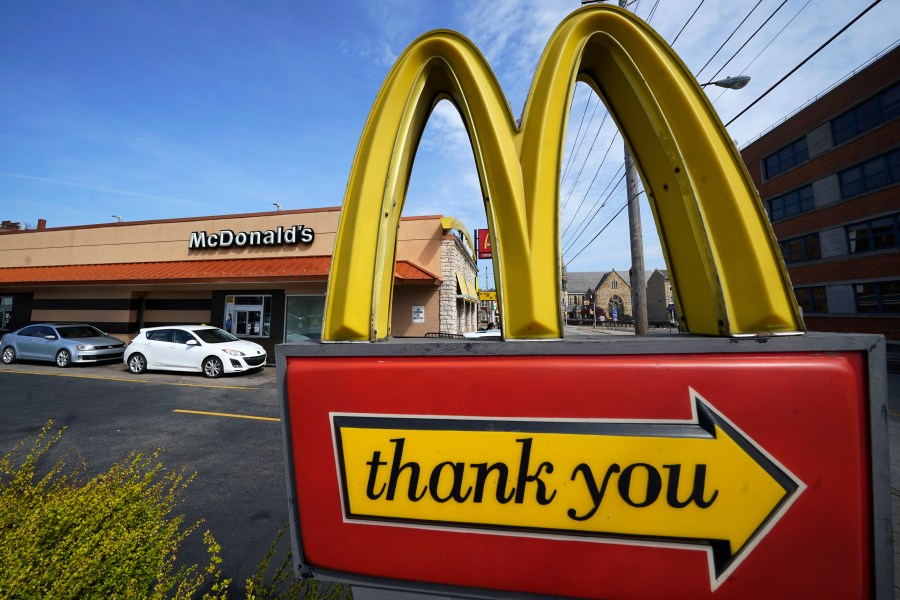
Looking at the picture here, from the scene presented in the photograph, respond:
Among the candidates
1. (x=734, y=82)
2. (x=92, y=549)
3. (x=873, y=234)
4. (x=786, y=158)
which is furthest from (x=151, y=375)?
(x=786, y=158)

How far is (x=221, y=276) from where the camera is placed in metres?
13.8

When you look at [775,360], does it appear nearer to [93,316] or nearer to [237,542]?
[237,542]

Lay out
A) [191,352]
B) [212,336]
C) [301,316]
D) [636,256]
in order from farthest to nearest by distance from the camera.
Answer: [301,316], [212,336], [191,352], [636,256]

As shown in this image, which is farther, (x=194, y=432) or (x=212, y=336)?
(x=212, y=336)

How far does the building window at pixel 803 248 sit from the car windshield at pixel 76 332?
35.8 metres

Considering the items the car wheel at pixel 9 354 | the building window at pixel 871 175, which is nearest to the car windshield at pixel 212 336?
the car wheel at pixel 9 354

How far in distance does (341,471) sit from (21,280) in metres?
24.5

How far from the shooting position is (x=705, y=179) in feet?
5.64

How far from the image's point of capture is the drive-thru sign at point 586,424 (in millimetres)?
1302

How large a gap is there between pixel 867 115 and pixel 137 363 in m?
33.9

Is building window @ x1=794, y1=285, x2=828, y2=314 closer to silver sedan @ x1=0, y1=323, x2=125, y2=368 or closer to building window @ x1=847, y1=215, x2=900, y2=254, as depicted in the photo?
building window @ x1=847, y1=215, x2=900, y2=254

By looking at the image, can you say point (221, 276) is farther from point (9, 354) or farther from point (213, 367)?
point (9, 354)

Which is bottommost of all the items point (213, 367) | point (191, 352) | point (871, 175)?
point (213, 367)

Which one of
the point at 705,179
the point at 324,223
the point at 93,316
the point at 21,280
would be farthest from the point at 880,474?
the point at 21,280
